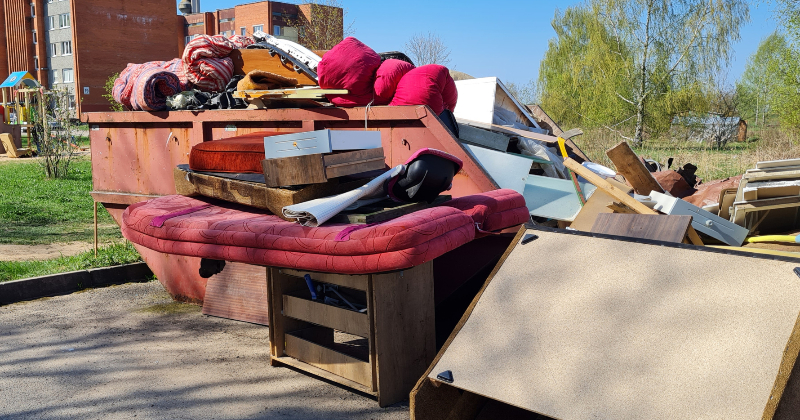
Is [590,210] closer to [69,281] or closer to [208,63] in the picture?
[208,63]

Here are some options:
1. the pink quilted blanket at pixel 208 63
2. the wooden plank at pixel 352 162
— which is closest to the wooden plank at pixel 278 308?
the wooden plank at pixel 352 162

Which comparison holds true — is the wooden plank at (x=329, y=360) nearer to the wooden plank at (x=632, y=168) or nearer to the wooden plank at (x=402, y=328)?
the wooden plank at (x=402, y=328)

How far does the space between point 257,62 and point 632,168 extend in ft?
11.3

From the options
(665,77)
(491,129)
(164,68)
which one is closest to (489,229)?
(491,129)

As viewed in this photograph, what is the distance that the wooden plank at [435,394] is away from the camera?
96.0 inches

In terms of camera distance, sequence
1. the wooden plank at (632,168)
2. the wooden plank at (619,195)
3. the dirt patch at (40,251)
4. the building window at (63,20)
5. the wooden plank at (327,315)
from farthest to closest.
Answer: the building window at (63,20), the dirt patch at (40,251), the wooden plank at (632,168), the wooden plank at (619,195), the wooden plank at (327,315)

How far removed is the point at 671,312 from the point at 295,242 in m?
1.65

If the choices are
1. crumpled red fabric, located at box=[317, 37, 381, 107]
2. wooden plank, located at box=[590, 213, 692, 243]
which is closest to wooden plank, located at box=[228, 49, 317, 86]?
crumpled red fabric, located at box=[317, 37, 381, 107]

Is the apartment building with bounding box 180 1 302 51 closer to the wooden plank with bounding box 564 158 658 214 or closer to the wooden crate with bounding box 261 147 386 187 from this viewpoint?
the wooden plank with bounding box 564 158 658 214

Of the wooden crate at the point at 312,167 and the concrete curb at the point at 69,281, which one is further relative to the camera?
the concrete curb at the point at 69,281

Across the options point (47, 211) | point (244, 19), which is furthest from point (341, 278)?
point (244, 19)

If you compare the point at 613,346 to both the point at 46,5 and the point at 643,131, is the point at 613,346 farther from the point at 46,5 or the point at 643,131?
the point at 46,5

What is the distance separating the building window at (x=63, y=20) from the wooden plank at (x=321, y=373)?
59.7 metres

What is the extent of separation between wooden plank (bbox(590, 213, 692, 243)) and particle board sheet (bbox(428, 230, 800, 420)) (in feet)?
2.14
